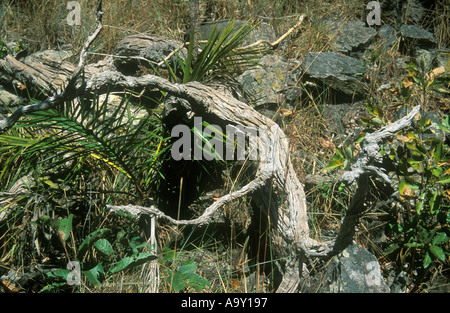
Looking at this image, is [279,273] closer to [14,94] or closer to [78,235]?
[78,235]

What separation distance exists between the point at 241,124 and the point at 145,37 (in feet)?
5.02

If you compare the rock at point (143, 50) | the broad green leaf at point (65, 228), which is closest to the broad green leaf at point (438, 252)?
the broad green leaf at point (65, 228)

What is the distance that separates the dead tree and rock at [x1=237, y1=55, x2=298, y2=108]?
687mm

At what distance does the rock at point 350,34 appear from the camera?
12.8 ft

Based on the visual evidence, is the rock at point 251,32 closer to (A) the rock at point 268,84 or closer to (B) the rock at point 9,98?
(A) the rock at point 268,84

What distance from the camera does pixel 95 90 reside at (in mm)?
2162

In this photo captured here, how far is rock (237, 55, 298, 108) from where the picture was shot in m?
3.30

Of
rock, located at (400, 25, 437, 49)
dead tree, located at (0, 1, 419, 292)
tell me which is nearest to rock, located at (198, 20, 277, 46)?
rock, located at (400, 25, 437, 49)

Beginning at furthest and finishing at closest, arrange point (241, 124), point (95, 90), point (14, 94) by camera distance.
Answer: point (14, 94) < point (241, 124) < point (95, 90)

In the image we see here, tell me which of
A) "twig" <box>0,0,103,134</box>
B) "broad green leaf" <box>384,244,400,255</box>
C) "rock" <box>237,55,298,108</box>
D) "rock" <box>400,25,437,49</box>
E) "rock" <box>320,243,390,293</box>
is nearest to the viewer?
"twig" <box>0,0,103,134</box>

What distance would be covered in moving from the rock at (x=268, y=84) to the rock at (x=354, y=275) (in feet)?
4.66

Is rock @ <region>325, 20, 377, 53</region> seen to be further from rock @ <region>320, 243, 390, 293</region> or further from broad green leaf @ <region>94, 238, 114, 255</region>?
broad green leaf @ <region>94, 238, 114, 255</region>

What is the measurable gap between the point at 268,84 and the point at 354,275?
5.84 feet

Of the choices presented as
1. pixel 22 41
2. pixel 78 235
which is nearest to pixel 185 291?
pixel 78 235
